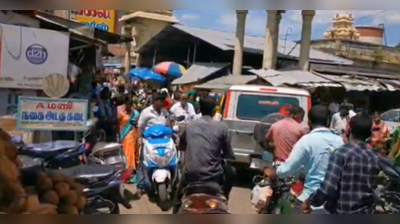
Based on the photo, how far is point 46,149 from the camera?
412 centimetres

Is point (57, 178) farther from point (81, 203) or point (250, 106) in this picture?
point (250, 106)

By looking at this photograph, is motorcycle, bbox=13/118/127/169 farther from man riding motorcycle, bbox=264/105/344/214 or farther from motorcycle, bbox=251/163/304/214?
man riding motorcycle, bbox=264/105/344/214

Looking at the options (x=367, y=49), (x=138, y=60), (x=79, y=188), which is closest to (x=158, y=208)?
(x=79, y=188)

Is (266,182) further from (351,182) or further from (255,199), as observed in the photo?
(351,182)

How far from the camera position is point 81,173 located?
4.19 meters

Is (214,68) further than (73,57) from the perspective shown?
Yes

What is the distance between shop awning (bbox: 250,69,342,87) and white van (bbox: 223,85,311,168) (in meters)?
3.02

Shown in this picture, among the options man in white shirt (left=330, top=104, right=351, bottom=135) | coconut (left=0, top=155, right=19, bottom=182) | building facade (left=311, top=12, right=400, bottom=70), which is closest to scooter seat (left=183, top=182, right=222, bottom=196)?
coconut (left=0, top=155, right=19, bottom=182)

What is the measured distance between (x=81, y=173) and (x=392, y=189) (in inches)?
123

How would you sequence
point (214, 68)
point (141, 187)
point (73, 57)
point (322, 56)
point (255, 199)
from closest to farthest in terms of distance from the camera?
point (255, 199) → point (73, 57) → point (141, 187) → point (214, 68) → point (322, 56)

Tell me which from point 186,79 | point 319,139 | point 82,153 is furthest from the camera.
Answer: point 186,79

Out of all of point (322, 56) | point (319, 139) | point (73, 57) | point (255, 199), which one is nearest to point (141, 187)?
point (73, 57)

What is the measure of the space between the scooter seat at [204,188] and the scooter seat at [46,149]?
1208mm

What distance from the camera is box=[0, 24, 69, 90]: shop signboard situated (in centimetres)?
391
